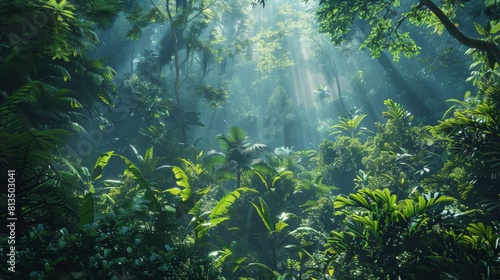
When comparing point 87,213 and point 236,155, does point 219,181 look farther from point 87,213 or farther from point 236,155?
point 87,213

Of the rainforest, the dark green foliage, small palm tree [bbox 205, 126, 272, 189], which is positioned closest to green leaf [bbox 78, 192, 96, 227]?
the rainforest

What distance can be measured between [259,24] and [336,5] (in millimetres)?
36947

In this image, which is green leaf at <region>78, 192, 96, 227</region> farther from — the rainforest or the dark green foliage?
the dark green foliage

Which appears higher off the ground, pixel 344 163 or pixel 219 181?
pixel 344 163

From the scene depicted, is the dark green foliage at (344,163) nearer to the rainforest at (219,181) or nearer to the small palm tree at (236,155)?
the rainforest at (219,181)

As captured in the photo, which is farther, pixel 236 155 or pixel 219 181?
pixel 219 181

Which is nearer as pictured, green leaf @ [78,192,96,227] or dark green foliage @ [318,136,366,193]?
green leaf @ [78,192,96,227]

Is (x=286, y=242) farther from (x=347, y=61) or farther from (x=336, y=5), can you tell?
(x=347, y=61)

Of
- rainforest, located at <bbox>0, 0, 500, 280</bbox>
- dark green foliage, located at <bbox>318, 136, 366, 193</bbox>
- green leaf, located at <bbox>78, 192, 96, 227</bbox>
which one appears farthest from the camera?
dark green foliage, located at <bbox>318, 136, 366, 193</bbox>

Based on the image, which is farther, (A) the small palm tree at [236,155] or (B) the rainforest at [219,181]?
(A) the small palm tree at [236,155]

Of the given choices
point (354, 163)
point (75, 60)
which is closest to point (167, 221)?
point (75, 60)

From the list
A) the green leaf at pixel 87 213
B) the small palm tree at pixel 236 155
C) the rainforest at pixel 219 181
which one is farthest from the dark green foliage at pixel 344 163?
the green leaf at pixel 87 213

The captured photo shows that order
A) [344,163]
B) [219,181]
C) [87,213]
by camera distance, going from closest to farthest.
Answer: [87,213], [219,181], [344,163]

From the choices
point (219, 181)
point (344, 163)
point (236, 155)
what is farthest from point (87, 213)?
point (344, 163)
